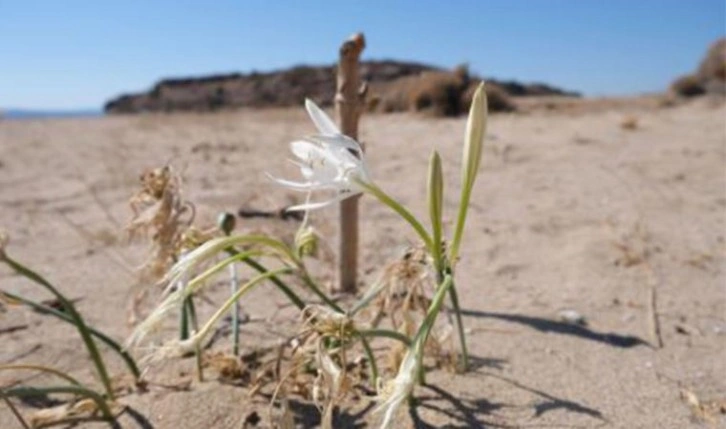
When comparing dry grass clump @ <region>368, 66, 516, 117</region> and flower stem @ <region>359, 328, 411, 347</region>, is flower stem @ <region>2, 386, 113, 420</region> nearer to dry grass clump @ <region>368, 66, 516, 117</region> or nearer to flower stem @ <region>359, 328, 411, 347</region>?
flower stem @ <region>359, 328, 411, 347</region>

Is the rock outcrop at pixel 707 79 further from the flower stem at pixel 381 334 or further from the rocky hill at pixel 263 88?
the flower stem at pixel 381 334

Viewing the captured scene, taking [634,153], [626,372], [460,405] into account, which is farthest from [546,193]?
[460,405]

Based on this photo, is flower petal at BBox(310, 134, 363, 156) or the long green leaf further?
the long green leaf

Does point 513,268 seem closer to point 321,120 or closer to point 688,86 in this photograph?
point 321,120

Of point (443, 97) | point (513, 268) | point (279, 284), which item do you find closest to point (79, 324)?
point (279, 284)

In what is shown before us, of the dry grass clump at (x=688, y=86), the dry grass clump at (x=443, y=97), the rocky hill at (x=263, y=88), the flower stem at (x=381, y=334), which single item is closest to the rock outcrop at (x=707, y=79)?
the dry grass clump at (x=688, y=86)

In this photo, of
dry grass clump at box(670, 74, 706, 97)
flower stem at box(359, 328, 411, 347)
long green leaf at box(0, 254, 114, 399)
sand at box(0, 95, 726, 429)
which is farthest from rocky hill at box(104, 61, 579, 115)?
flower stem at box(359, 328, 411, 347)
